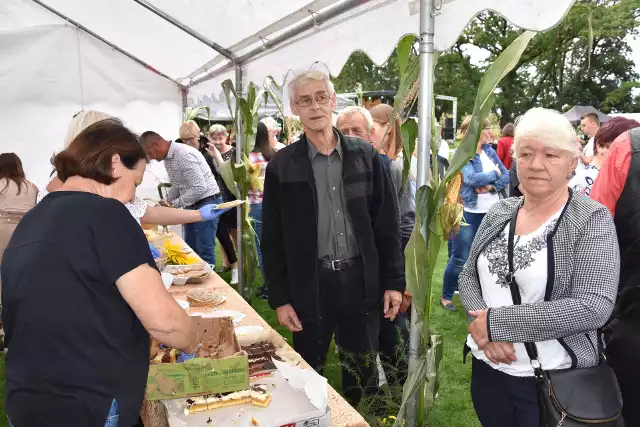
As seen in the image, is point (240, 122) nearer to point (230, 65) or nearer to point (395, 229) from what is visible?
point (230, 65)

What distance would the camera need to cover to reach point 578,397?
126 cm

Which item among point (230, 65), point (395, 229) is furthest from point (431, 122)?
point (230, 65)

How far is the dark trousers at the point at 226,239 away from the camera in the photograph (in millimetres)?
5266

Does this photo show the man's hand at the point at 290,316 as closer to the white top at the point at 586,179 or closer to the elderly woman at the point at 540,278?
the elderly woman at the point at 540,278

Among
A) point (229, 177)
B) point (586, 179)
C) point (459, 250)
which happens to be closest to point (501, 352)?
point (586, 179)

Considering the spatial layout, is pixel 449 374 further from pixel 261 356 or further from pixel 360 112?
pixel 261 356

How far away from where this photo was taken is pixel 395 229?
210 cm

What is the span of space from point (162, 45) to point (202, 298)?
140 inches

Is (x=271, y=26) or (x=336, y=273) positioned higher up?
(x=271, y=26)

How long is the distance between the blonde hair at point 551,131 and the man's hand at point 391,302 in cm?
93

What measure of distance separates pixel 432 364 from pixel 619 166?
915 millimetres

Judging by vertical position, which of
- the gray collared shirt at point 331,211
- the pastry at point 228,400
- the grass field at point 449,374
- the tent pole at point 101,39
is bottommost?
the grass field at point 449,374

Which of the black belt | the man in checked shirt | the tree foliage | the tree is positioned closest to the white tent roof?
the man in checked shirt

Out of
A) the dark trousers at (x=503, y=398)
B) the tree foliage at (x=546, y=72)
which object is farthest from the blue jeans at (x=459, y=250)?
the tree foliage at (x=546, y=72)
